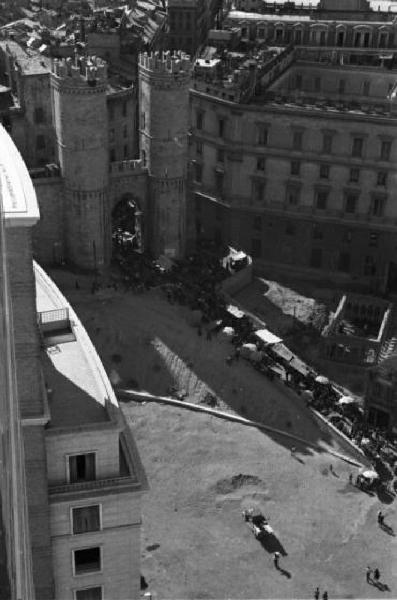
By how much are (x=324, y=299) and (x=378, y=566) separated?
36048 mm

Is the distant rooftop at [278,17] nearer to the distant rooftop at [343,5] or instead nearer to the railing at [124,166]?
the distant rooftop at [343,5]

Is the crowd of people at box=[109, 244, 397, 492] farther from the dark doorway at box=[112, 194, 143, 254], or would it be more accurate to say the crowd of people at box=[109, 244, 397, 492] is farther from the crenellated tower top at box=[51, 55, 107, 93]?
the crenellated tower top at box=[51, 55, 107, 93]

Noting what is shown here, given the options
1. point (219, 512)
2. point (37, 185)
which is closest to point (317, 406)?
point (219, 512)

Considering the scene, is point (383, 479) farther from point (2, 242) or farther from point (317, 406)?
point (2, 242)

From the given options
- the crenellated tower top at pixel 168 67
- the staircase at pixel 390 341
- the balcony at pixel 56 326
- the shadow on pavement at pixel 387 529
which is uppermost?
the crenellated tower top at pixel 168 67

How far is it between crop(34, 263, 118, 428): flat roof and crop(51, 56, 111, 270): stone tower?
3270 cm

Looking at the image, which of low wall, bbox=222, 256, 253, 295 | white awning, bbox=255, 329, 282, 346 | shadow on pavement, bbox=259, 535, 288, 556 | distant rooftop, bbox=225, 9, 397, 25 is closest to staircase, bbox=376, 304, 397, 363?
white awning, bbox=255, 329, 282, 346

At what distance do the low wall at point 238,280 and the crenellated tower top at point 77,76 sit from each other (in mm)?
21779

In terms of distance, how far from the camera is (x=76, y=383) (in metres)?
39.6

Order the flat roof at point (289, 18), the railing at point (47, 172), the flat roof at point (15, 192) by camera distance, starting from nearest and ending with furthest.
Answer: the flat roof at point (15, 192) → the railing at point (47, 172) → the flat roof at point (289, 18)

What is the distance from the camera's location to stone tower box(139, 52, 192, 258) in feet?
252

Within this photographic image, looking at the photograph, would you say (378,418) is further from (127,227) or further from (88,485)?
(127,227)

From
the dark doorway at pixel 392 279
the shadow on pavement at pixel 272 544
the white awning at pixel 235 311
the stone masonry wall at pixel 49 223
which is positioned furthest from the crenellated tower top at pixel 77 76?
the shadow on pavement at pixel 272 544

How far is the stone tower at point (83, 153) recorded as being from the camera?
72.1 meters
